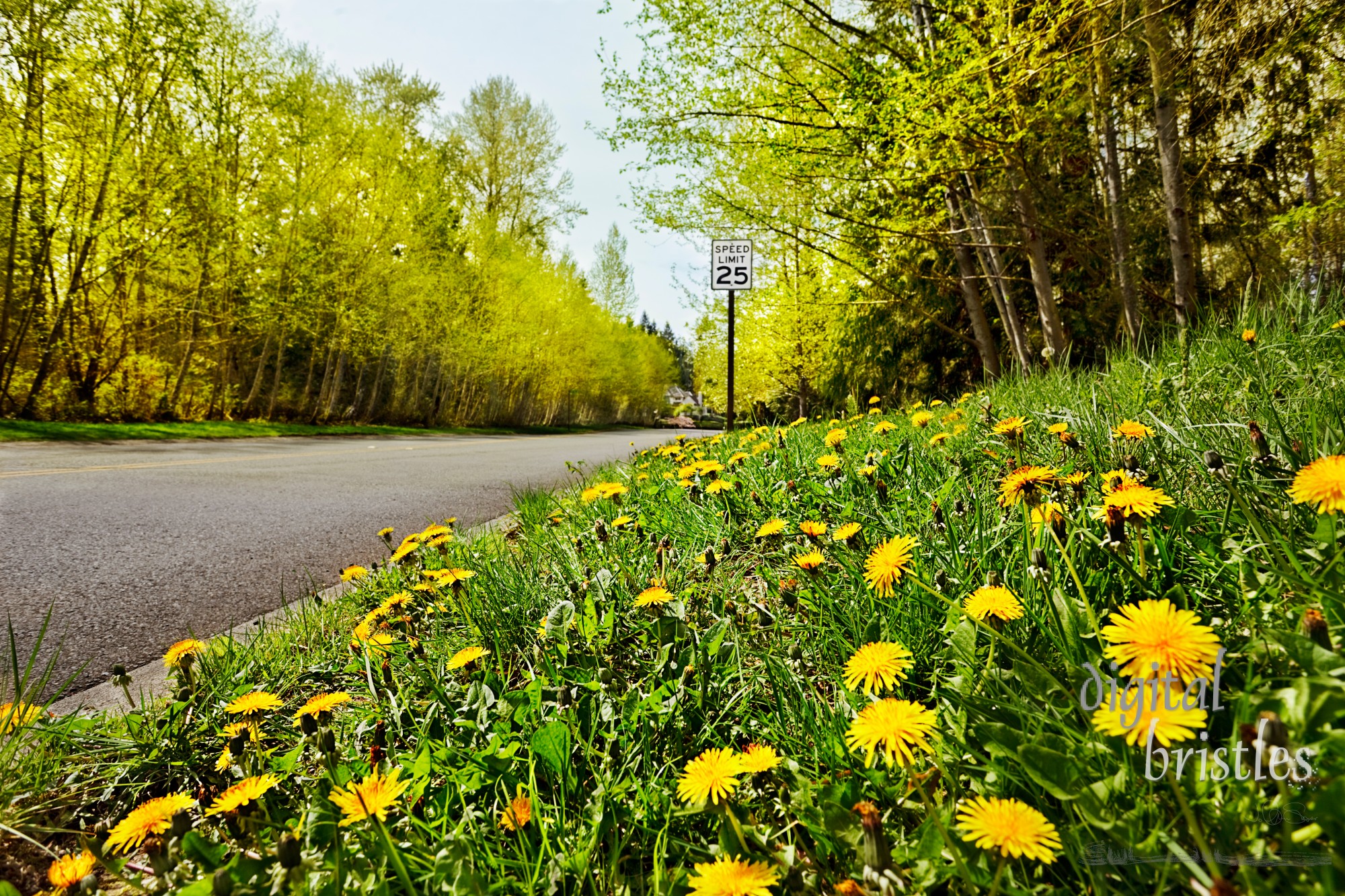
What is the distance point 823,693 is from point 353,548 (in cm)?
301

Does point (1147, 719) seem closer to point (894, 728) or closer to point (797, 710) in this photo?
point (894, 728)

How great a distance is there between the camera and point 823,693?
1.29 meters

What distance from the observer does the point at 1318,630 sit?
0.74 metres

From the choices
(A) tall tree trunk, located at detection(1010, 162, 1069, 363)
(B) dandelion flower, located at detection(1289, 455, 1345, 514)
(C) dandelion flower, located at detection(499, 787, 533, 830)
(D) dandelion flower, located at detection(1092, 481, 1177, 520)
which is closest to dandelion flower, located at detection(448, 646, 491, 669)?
(C) dandelion flower, located at detection(499, 787, 533, 830)

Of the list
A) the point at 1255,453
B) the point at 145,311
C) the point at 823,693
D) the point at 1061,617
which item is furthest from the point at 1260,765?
the point at 145,311

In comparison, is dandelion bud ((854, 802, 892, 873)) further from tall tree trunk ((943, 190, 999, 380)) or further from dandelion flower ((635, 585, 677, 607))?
tall tree trunk ((943, 190, 999, 380))

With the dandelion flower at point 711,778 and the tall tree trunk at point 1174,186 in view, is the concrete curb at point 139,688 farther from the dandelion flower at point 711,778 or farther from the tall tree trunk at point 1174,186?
the tall tree trunk at point 1174,186

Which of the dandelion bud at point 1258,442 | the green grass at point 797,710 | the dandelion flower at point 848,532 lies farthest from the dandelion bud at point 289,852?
the dandelion bud at point 1258,442

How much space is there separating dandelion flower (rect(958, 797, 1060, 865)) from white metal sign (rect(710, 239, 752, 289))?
741 cm

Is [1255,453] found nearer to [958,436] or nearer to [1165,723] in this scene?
[1165,723]

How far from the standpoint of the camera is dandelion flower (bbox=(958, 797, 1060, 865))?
2.16 ft

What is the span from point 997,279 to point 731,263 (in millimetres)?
3327

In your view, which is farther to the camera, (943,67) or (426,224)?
(426,224)

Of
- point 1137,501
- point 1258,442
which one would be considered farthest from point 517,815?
point 1258,442
